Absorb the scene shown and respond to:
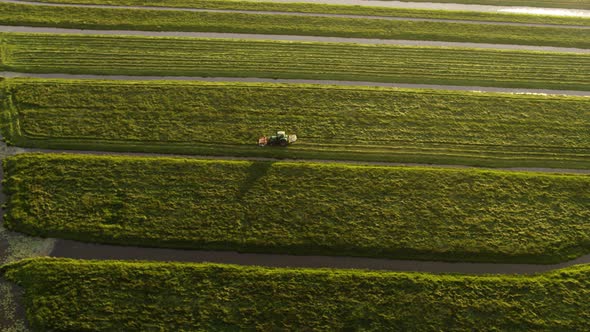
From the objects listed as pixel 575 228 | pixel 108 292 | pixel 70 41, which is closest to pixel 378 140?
pixel 575 228

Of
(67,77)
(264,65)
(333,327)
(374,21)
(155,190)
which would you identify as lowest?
(333,327)

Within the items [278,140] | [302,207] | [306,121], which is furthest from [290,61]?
[302,207]

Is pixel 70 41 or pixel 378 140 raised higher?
pixel 70 41

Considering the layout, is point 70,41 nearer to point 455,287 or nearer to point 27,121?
point 27,121

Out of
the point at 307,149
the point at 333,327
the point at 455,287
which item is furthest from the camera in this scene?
the point at 307,149

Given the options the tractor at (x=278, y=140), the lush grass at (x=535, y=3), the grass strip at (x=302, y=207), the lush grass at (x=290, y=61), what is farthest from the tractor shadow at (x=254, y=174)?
the lush grass at (x=535, y=3)

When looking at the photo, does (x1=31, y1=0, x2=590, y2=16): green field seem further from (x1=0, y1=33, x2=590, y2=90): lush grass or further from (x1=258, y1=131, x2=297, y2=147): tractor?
(x1=258, y1=131, x2=297, y2=147): tractor

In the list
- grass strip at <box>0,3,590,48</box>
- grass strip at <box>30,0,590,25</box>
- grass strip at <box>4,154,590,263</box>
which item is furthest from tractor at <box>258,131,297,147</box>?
grass strip at <box>30,0,590,25</box>
